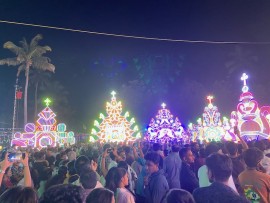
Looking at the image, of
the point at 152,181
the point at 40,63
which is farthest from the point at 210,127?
the point at 152,181

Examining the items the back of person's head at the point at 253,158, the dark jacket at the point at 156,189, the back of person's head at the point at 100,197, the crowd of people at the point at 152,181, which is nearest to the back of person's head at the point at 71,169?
the crowd of people at the point at 152,181

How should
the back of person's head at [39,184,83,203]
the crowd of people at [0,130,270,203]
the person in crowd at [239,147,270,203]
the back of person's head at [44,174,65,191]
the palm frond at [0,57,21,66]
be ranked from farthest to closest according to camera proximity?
1. the palm frond at [0,57,21,66]
2. the back of person's head at [44,174,65,191]
3. the person in crowd at [239,147,270,203]
4. the crowd of people at [0,130,270,203]
5. the back of person's head at [39,184,83,203]

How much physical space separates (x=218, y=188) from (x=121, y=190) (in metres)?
1.84

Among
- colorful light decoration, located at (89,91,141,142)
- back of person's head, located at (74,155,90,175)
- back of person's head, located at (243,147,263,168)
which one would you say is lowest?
back of person's head, located at (243,147,263,168)

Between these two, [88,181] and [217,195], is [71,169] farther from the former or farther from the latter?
[217,195]

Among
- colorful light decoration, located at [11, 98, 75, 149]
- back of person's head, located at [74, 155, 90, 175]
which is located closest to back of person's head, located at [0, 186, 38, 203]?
back of person's head, located at [74, 155, 90, 175]

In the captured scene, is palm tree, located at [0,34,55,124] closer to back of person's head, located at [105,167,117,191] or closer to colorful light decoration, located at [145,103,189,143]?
colorful light decoration, located at [145,103,189,143]

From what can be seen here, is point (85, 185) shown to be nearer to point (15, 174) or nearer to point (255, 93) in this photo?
point (15, 174)

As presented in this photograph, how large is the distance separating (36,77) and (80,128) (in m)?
11.7

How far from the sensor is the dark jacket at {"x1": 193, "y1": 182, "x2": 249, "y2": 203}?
3.18 metres

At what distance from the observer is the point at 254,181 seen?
4449 mm

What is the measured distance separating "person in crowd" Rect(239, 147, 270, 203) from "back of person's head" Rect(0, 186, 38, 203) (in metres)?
3.24

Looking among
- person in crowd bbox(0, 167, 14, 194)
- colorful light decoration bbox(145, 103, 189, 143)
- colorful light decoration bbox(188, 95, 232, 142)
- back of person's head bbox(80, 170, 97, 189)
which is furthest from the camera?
colorful light decoration bbox(188, 95, 232, 142)

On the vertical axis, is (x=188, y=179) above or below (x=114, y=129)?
below
